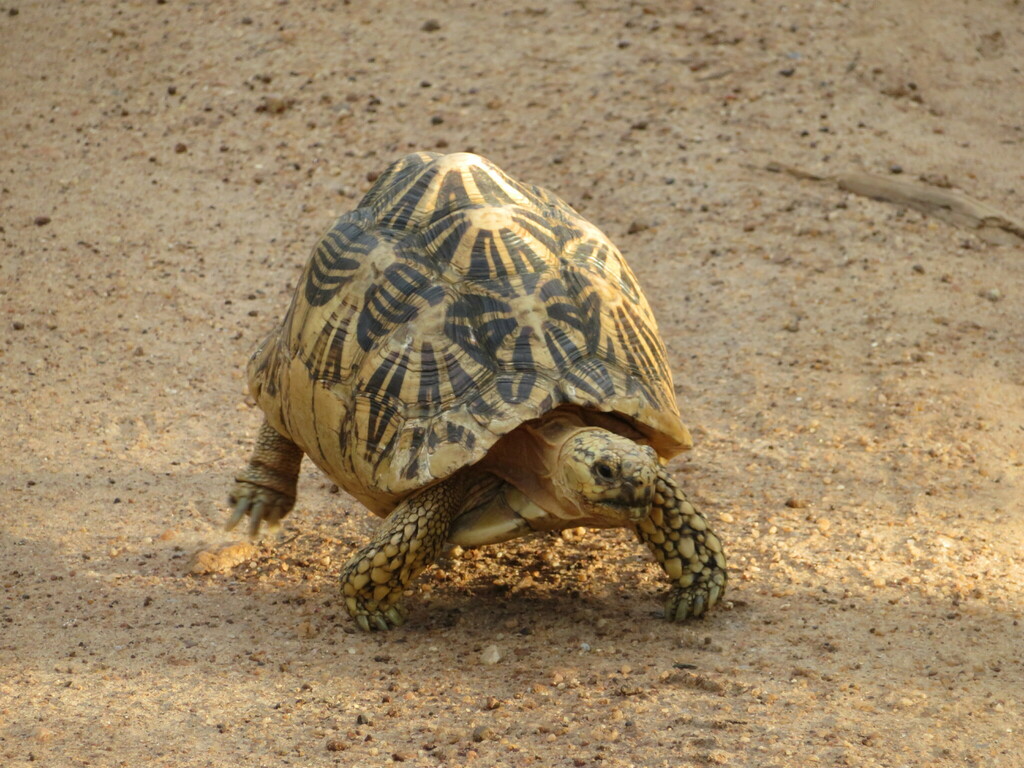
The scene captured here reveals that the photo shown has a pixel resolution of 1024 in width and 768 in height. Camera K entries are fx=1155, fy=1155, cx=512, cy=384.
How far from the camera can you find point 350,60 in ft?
30.1

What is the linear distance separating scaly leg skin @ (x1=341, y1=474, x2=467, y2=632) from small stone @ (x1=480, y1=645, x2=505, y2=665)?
37 centimetres

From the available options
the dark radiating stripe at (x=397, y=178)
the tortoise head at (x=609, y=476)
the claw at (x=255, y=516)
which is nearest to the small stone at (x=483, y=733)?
the tortoise head at (x=609, y=476)

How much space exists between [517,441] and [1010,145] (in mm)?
6098

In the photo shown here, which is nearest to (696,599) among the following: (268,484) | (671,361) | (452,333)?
(452,333)

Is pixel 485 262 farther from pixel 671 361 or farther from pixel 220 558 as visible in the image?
pixel 671 361

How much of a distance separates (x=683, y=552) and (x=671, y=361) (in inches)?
92.7

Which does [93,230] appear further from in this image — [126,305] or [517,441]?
[517,441]

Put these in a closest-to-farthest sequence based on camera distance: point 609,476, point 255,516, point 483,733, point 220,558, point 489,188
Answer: point 483,733
point 609,476
point 489,188
point 220,558
point 255,516

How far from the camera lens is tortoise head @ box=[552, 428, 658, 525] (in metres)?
3.38

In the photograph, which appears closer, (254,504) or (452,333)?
(452,333)

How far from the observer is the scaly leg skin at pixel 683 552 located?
3891 millimetres

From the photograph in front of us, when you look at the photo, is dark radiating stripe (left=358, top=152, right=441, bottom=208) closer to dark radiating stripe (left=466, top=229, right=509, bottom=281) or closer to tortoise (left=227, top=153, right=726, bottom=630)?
tortoise (left=227, top=153, right=726, bottom=630)

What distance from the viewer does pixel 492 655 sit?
144 inches

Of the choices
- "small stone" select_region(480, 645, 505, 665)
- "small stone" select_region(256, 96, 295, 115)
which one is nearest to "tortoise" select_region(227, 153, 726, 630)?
"small stone" select_region(480, 645, 505, 665)
